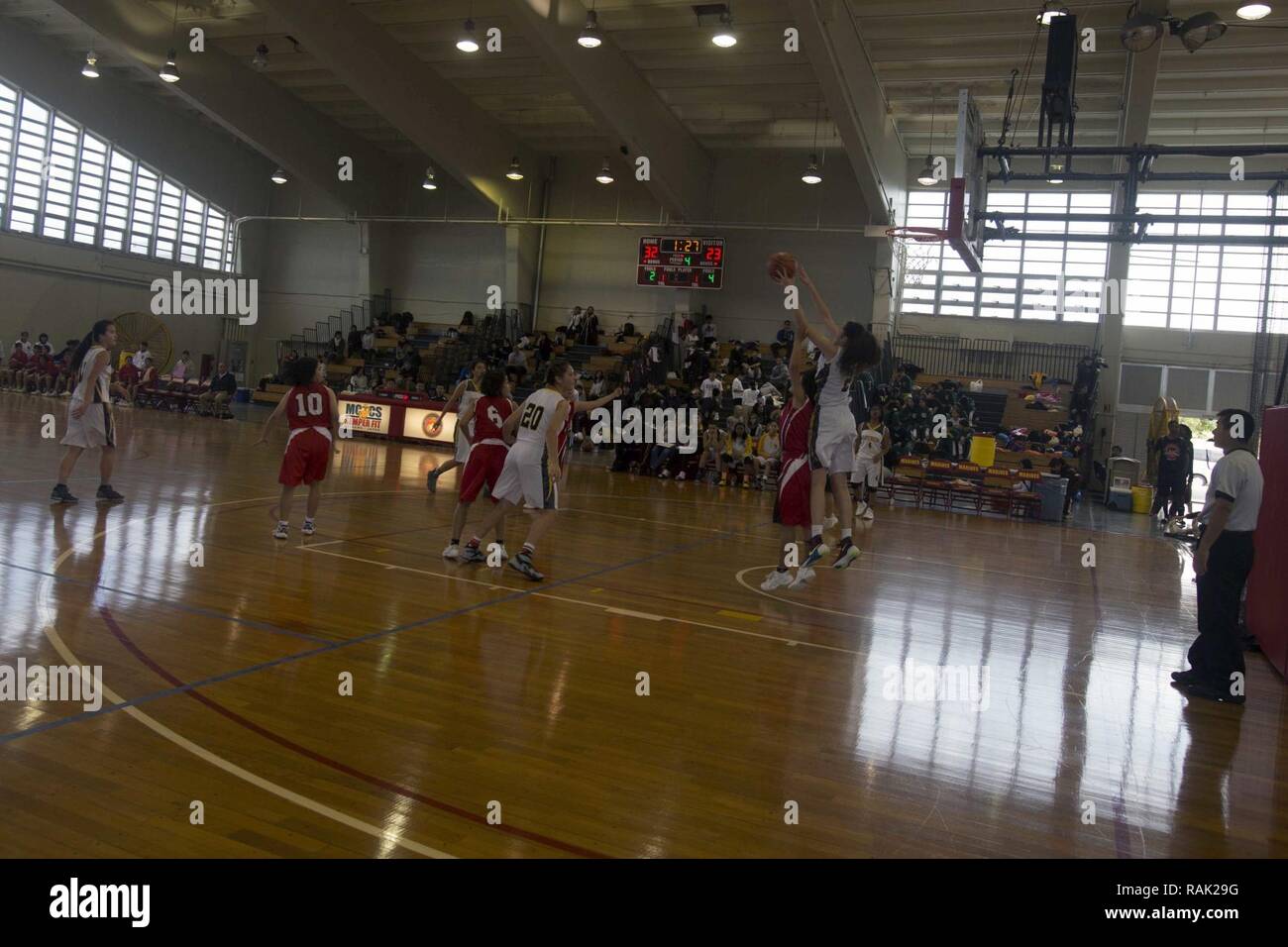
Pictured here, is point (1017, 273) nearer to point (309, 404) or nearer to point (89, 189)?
point (309, 404)

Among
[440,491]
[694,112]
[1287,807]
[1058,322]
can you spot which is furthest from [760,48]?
[1287,807]

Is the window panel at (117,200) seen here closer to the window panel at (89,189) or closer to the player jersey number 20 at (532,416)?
the window panel at (89,189)

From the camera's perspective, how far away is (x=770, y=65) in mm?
19547

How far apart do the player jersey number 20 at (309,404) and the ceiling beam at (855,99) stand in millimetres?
11407

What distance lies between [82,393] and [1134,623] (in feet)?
28.9

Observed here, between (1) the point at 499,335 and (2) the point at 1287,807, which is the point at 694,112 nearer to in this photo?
(1) the point at 499,335

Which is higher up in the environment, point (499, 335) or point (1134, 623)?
point (499, 335)

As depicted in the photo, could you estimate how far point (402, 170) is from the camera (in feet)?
95.4

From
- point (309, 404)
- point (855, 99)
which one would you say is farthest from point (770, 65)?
point (309, 404)

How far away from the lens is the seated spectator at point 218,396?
857 inches

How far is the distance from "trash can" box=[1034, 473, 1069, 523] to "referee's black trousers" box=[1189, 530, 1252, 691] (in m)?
10.9

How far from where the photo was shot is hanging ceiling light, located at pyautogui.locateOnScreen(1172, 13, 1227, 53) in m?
12.3

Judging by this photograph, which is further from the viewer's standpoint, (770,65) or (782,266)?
(770,65)

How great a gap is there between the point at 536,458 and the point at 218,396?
1750cm
